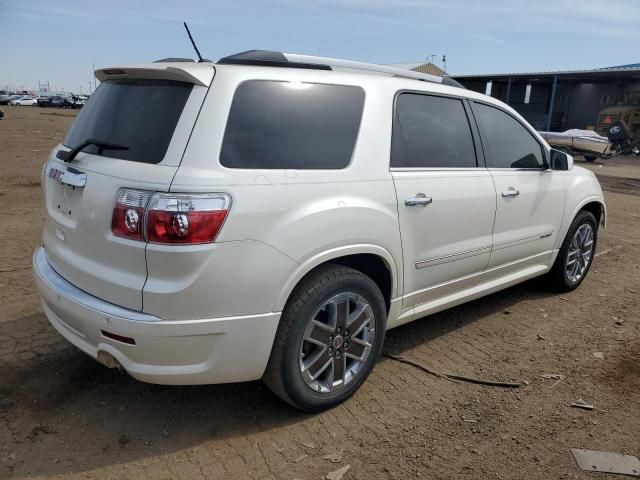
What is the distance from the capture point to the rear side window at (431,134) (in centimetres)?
329

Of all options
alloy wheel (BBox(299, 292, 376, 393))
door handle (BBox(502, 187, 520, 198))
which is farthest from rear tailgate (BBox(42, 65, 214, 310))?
door handle (BBox(502, 187, 520, 198))

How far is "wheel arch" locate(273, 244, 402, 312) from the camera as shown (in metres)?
2.63

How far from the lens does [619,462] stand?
2.69 meters

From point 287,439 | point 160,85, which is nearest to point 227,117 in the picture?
point 160,85

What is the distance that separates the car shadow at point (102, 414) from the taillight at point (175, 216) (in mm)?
1104

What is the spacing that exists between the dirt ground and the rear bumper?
427 mm

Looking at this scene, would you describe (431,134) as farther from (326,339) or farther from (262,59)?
(326,339)

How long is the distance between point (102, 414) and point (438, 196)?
2.38 meters

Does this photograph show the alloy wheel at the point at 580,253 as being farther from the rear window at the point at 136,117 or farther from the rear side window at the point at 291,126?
the rear window at the point at 136,117

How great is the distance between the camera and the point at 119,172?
253 cm

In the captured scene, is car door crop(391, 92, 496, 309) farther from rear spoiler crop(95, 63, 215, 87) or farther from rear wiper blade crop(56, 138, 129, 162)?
rear wiper blade crop(56, 138, 129, 162)

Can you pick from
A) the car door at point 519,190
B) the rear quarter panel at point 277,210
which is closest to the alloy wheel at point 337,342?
the rear quarter panel at point 277,210

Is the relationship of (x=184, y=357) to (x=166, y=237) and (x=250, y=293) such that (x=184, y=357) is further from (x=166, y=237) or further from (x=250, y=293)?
(x=166, y=237)

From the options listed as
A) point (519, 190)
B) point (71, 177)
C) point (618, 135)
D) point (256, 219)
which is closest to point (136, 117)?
point (71, 177)
